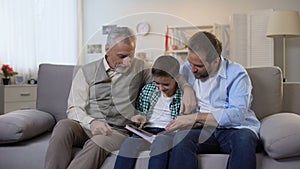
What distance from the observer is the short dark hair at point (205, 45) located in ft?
5.61

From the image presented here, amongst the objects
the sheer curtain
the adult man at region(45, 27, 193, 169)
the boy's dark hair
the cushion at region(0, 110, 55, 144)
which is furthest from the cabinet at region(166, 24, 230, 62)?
the sheer curtain

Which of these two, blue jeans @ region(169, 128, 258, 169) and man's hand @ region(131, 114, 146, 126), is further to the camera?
man's hand @ region(131, 114, 146, 126)

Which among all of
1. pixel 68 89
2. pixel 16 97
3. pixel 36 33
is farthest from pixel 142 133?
pixel 36 33

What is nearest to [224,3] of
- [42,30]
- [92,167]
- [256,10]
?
[256,10]

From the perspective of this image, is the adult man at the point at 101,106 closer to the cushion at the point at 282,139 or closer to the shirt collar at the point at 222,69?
the shirt collar at the point at 222,69

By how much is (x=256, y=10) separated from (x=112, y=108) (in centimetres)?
302

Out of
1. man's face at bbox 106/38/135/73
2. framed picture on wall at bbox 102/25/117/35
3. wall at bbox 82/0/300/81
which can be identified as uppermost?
wall at bbox 82/0/300/81

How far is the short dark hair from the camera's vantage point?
1.71 m

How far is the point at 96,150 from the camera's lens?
166 centimetres

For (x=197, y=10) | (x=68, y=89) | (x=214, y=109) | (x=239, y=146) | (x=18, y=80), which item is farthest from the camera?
(x=197, y=10)

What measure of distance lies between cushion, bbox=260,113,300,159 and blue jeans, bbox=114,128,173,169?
42 cm

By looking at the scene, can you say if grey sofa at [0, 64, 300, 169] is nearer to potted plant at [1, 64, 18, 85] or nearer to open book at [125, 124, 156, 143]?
open book at [125, 124, 156, 143]

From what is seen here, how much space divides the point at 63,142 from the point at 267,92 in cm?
111

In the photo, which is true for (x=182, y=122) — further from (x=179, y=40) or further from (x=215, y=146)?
(x=179, y=40)
